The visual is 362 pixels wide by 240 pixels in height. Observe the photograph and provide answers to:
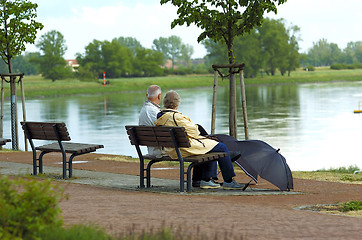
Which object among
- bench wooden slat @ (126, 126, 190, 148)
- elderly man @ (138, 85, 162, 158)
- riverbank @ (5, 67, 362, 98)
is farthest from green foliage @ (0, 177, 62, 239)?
riverbank @ (5, 67, 362, 98)

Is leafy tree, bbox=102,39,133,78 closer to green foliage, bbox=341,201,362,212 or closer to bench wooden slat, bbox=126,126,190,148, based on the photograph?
bench wooden slat, bbox=126,126,190,148

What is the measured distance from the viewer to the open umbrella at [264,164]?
359 inches

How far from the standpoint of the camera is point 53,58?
4658 inches

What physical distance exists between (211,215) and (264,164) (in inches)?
115

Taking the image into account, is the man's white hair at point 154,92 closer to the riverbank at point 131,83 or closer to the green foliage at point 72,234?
the green foliage at point 72,234

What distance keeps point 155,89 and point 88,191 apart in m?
1.63

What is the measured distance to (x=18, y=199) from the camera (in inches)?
186

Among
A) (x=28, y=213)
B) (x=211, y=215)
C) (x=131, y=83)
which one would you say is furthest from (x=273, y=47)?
(x=28, y=213)

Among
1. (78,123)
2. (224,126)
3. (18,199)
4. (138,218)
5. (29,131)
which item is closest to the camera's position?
(18,199)

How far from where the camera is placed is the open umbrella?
9.12 metres

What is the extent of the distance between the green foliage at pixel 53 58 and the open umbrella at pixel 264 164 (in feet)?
350

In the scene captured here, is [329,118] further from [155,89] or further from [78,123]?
[155,89]

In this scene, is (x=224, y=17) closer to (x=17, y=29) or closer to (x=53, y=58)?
(x=17, y=29)

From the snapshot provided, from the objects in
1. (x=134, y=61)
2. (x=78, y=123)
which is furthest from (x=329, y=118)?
(x=134, y=61)
